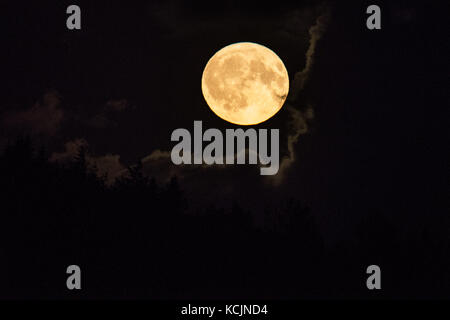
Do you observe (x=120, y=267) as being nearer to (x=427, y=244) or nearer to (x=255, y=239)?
(x=255, y=239)

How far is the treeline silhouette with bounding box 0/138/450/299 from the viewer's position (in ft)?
89.4

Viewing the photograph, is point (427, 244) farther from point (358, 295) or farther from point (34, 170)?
point (34, 170)

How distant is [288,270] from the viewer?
33906 mm

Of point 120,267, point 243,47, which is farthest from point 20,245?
point 243,47

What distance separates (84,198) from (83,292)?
7335 millimetres

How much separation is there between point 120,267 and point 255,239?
31.4 feet

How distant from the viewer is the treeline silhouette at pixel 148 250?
27234mm

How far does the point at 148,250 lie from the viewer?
30.6 m

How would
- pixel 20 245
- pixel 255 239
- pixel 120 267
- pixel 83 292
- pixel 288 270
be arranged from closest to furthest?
pixel 83 292 < pixel 20 245 < pixel 120 267 < pixel 288 270 < pixel 255 239
